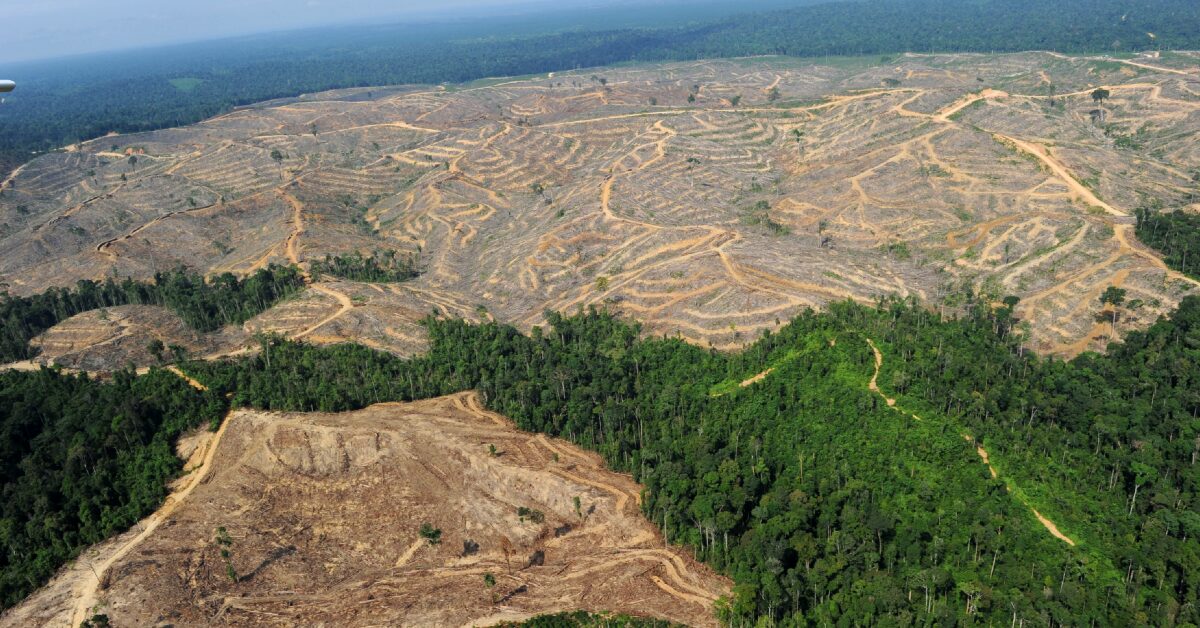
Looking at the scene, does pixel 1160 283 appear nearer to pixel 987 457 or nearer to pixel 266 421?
pixel 987 457

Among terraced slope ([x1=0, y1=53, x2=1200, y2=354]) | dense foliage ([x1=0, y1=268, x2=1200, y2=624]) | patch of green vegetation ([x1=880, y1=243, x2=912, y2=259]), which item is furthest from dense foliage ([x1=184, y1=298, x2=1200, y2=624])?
patch of green vegetation ([x1=880, y1=243, x2=912, y2=259])

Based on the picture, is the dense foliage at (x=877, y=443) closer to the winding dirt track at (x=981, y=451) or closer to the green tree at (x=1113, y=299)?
the winding dirt track at (x=981, y=451)

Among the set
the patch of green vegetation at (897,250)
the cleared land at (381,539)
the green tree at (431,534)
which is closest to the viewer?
the cleared land at (381,539)

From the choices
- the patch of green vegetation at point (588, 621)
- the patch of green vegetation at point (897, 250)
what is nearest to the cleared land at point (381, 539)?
the patch of green vegetation at point (588, 621)

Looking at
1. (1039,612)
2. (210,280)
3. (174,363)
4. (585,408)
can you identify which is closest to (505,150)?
(210,280)

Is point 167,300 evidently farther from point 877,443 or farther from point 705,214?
point 877,443

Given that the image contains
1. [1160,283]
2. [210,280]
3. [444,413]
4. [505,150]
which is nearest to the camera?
[444,413]

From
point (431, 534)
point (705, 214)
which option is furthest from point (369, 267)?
point (431, 534)
